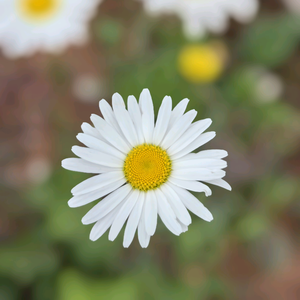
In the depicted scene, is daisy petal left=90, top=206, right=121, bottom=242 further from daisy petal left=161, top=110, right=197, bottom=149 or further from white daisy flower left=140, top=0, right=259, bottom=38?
white daisy flower left=140, top=0, right=259, bottom=38

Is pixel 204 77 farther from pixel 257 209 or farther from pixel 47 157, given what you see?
pixel 47 157

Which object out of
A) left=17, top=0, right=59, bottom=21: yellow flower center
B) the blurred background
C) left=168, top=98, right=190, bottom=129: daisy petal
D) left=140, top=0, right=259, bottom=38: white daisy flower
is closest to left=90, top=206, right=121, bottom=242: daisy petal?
left=168, top=98, right=190, bottom=129: daisy petal

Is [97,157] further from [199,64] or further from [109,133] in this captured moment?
[199,64]

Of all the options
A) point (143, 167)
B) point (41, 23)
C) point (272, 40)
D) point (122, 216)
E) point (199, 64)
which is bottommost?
point (122, 216)

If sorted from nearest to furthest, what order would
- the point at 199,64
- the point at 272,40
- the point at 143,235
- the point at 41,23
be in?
the point at 143,235, the point at 199,64, the point at 41,23, the point at 272,40

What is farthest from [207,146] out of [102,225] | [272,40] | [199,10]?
[102,225]

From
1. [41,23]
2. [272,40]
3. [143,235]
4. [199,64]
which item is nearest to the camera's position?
[143,235]

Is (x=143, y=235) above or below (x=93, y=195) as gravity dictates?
below
